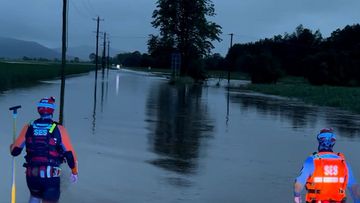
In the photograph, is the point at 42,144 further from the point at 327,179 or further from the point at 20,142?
the point at 327,179

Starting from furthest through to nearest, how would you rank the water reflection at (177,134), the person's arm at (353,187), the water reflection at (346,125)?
the water reflection at (346,125) < the water reflection at (177,134) < the person's arm at (353,187)

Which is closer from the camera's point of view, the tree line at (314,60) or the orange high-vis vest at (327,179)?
the orange high-vis vest at (327,179)

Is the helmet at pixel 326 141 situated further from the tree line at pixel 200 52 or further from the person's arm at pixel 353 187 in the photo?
the tree line at pixel 200 52

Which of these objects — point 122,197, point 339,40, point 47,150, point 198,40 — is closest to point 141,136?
point 122,197

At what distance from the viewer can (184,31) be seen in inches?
3147

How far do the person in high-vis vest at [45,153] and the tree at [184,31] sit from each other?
237 feet

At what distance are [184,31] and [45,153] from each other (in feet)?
245

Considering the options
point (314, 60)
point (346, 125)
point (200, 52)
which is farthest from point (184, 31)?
point (346, 125)

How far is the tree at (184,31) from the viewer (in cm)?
7956

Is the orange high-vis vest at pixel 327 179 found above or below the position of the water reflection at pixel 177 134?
above

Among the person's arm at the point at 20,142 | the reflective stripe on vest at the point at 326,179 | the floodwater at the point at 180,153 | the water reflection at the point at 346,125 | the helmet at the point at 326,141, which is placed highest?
the helmet at the point at 326,141

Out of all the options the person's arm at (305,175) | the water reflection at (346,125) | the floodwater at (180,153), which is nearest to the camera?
the person's arm at (305,175)

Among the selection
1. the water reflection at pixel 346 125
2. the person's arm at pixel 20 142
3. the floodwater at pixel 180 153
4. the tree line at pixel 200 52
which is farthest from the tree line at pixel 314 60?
the person's arm at pixel 20 142

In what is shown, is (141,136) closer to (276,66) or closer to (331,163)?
(331,163)
